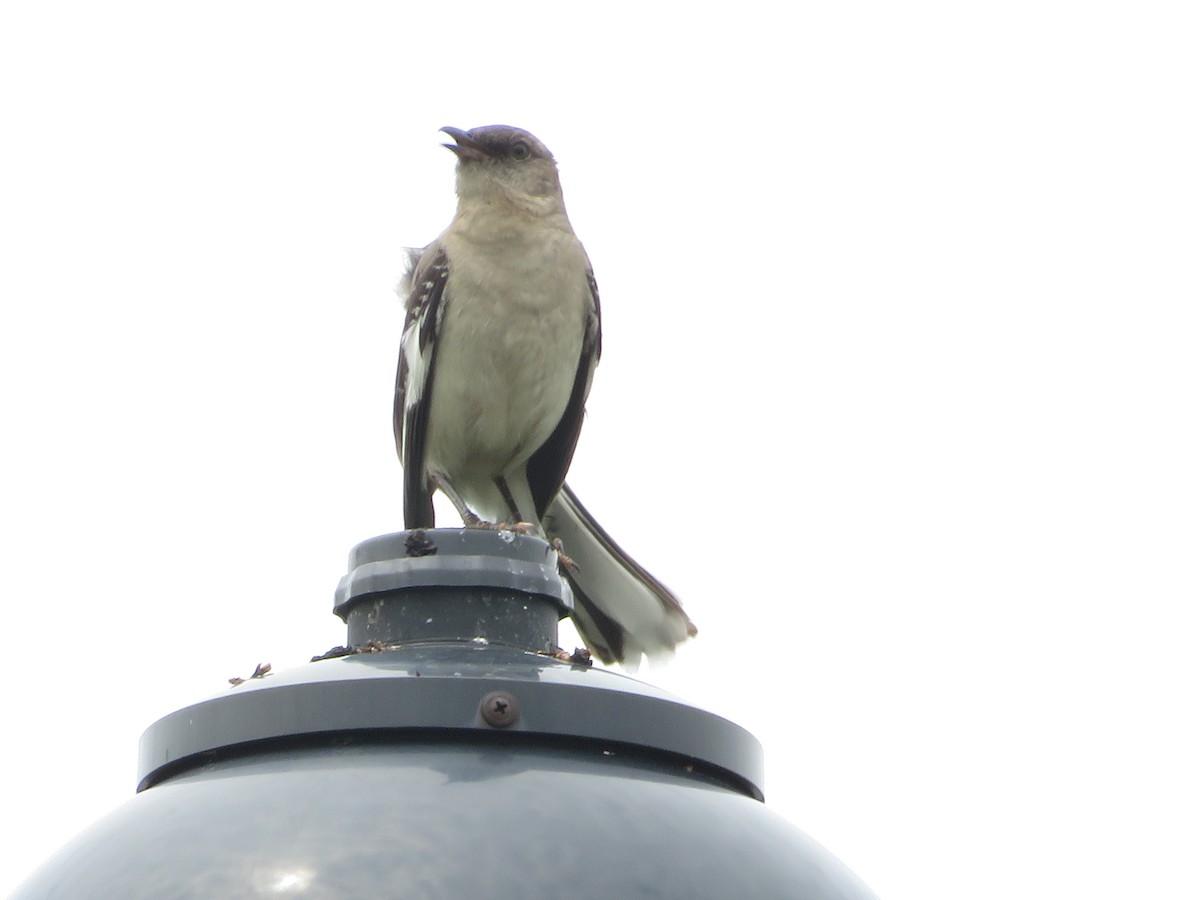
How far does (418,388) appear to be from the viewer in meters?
5.48

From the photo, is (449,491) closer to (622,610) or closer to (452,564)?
(622,610)

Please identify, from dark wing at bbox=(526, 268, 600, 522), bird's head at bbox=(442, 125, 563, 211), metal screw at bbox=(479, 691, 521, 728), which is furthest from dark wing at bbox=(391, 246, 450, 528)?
metal screw at bbox=(479, 691, 521, 728)

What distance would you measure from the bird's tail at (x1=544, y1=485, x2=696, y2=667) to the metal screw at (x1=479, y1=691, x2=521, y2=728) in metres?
2.53

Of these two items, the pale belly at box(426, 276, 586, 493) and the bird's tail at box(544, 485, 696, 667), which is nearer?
the bird's tail at box(544, 485, 696, 667)

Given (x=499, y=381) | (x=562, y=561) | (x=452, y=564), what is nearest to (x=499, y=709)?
(x=452, y=564)

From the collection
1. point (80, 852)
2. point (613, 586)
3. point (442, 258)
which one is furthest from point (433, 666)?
point (442, 258)

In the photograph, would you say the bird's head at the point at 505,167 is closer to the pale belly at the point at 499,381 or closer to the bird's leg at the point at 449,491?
the pale belly at the point at 499,381

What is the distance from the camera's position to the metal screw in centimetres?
178

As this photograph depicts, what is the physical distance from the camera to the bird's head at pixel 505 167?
6047mm

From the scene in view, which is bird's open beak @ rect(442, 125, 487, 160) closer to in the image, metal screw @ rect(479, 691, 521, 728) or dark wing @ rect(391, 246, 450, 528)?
dark wing @ rect(391, 246, 450, 528)

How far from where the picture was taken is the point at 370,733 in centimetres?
178

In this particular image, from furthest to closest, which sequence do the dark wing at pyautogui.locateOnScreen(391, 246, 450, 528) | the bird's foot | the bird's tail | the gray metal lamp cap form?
the dark wing at pyautogui.locateOnScreen(391, 246, 450, 528), the bird's tail, the bird's foot, the gray metal lamp cap

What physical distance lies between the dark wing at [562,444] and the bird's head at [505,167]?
729 mm

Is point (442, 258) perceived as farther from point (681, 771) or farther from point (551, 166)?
point (681, 771)
